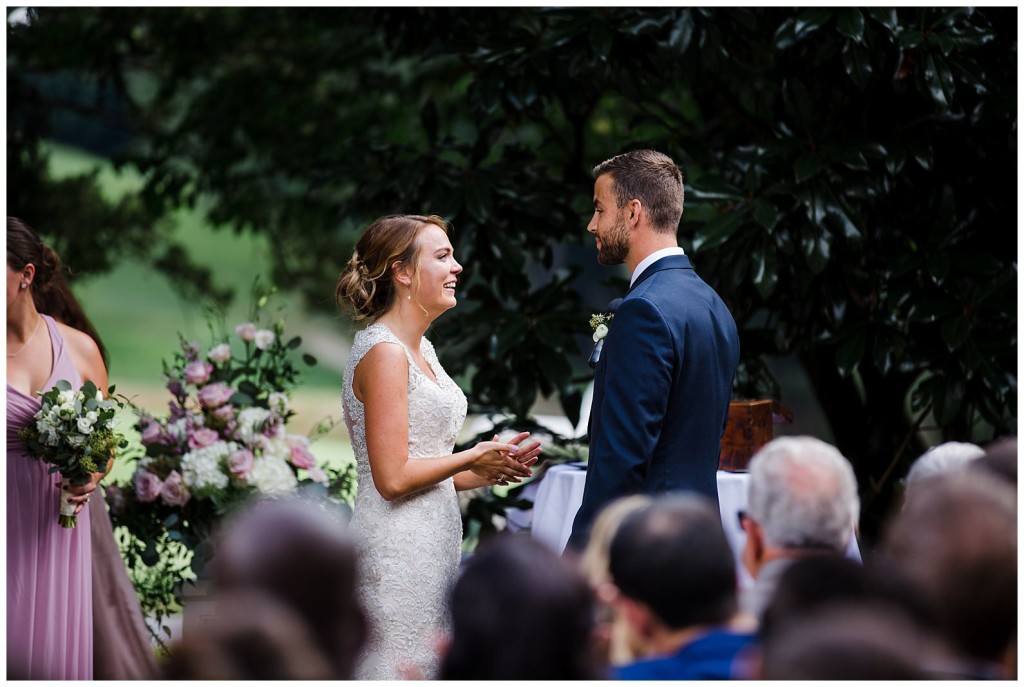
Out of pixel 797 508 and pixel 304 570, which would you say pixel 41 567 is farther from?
pixel 797 508

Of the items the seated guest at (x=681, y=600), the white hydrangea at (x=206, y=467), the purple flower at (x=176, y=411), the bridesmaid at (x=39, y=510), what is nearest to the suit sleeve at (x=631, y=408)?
the seated guest at (x=681, y=600)

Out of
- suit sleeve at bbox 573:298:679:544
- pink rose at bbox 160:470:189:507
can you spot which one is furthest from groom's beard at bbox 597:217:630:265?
pink rose at bbox 160:470:189:507

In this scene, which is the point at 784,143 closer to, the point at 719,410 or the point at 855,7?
the point at 855,7

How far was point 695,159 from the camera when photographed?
4.74 metres

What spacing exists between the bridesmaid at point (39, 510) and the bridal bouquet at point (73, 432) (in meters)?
0.08

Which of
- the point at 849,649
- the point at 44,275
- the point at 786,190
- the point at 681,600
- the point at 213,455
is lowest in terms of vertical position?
the point at 849,649

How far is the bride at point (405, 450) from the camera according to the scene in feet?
8.87

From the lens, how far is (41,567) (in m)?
3.22

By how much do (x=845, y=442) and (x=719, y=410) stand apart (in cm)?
310

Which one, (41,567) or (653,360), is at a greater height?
(653,360)

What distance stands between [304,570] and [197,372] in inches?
110

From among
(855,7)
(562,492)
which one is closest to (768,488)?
(562,492)

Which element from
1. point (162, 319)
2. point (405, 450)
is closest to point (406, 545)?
point (405, 450)

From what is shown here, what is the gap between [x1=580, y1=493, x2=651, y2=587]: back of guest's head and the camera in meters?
1.84
